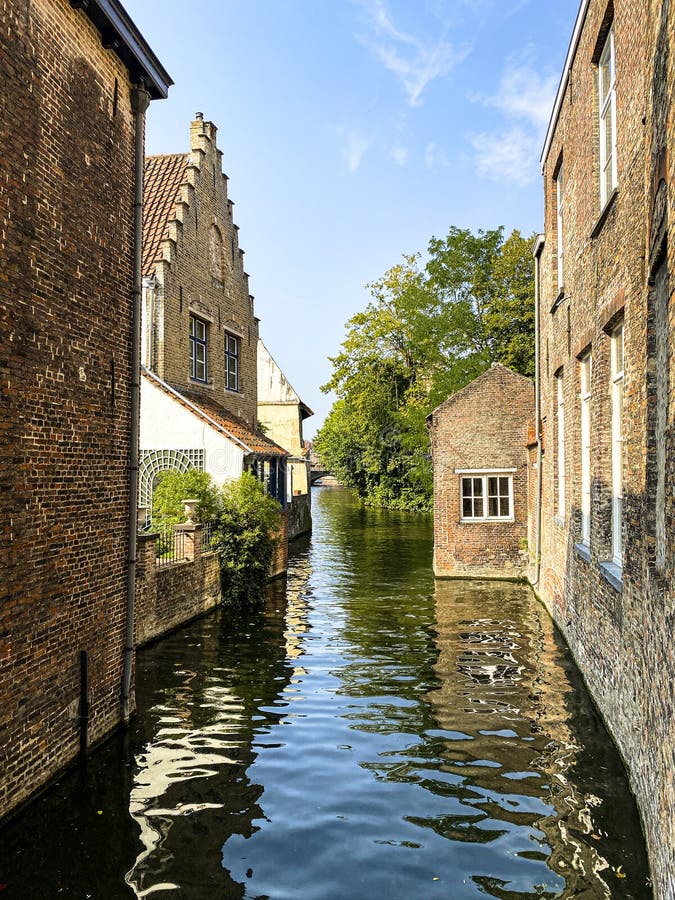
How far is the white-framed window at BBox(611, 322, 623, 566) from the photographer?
796cm

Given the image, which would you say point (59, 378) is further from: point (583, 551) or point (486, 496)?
point (486, 496)

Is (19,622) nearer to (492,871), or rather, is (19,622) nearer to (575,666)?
(492,871)

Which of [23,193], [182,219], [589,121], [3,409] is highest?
[182,219]

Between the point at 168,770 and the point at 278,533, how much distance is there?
10.8 meters

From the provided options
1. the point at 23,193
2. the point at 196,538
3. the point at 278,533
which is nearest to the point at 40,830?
the point at 23,193

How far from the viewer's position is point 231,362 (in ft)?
73.6

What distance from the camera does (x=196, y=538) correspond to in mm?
14219

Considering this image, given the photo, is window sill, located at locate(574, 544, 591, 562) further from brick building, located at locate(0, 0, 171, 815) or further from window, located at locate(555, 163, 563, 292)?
brick building, located at locate(0, 0, 171, 815)

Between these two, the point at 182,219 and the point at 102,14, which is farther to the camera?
the point at 182,219

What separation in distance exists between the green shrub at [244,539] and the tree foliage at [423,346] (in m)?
22.4

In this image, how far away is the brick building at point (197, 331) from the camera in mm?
17469

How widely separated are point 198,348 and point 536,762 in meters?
15.4

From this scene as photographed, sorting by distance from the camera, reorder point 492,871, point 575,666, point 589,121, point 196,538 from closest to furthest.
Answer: point 492,871 < point 589,121 < point 575,666 < point 196,538

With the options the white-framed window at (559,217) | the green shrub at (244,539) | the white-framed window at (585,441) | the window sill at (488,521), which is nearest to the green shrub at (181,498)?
the green shrub at (244,539)
